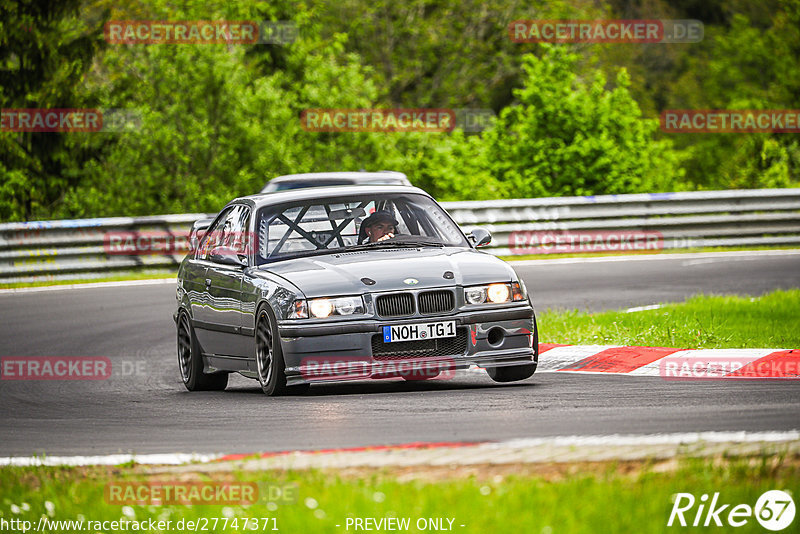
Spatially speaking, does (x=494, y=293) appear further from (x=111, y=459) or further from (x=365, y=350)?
(x=111, y=459)

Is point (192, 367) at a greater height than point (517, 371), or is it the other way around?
point (517, 371)

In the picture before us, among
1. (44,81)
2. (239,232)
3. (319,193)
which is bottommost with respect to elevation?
(239,232)

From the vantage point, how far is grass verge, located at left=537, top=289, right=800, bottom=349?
38.9 feet

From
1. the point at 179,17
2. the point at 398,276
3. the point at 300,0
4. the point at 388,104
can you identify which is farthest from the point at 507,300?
the point at 388,104

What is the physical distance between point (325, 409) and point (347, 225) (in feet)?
7.67

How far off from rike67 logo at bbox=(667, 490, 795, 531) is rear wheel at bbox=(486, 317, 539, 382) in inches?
184

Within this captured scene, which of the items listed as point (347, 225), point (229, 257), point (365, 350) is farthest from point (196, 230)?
point (365, 350)

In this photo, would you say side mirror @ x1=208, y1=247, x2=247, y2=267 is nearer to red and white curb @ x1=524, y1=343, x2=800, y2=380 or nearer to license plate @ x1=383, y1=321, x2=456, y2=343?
license plate @ x1=383, y1=321, x2=456, y2=343

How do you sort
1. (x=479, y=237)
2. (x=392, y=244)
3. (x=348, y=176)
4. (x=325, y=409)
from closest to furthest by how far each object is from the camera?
1. (x=325, y=409)
2. (x=392, y=244)
3. (x=479, y=237)
4. (x=348, y=176)

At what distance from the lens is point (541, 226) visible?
23609 millimetres

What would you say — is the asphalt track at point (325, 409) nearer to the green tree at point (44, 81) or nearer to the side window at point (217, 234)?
the side window at point (217, 234)

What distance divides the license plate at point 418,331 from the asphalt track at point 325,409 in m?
0.40

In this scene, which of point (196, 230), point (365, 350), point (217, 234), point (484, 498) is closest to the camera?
point (484, 498)

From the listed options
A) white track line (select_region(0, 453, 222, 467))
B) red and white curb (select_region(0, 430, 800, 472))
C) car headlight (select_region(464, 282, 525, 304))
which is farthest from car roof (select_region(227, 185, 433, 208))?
red and white curb (select_region(0, 430, 800, 472))
